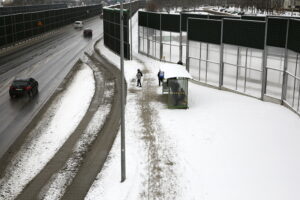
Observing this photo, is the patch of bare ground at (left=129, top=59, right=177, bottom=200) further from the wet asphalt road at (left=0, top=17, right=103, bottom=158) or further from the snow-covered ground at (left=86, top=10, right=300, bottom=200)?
the wet asphalt road at (left=0, top=17, right=103, bottom=158)

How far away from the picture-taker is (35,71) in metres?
47.1

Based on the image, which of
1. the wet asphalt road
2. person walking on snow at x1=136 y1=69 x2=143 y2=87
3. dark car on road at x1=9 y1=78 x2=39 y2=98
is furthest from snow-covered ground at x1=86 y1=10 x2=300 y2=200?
dark car on road at x1=9 y1=78 x2=39 y2=98

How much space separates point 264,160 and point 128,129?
362 inches

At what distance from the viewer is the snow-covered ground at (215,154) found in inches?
738

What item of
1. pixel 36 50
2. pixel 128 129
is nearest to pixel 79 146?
pixel 128 129

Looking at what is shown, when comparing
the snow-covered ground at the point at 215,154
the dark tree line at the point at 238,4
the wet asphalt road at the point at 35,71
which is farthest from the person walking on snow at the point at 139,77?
the dark tree line at the point at 238,4

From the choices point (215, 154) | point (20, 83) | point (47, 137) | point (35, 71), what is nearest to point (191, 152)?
point (215, 154)

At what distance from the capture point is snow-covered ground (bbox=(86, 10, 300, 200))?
18.8m

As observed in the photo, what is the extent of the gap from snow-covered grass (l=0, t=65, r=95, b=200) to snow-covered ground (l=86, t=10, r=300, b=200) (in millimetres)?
3464

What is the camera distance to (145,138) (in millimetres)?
25484

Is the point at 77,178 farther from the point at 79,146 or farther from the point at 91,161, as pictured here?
the point at 79,146

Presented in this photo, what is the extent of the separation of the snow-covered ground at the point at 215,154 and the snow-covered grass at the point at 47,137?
346 cm

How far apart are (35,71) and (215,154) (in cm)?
2992

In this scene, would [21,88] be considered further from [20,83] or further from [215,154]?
[215,154]
